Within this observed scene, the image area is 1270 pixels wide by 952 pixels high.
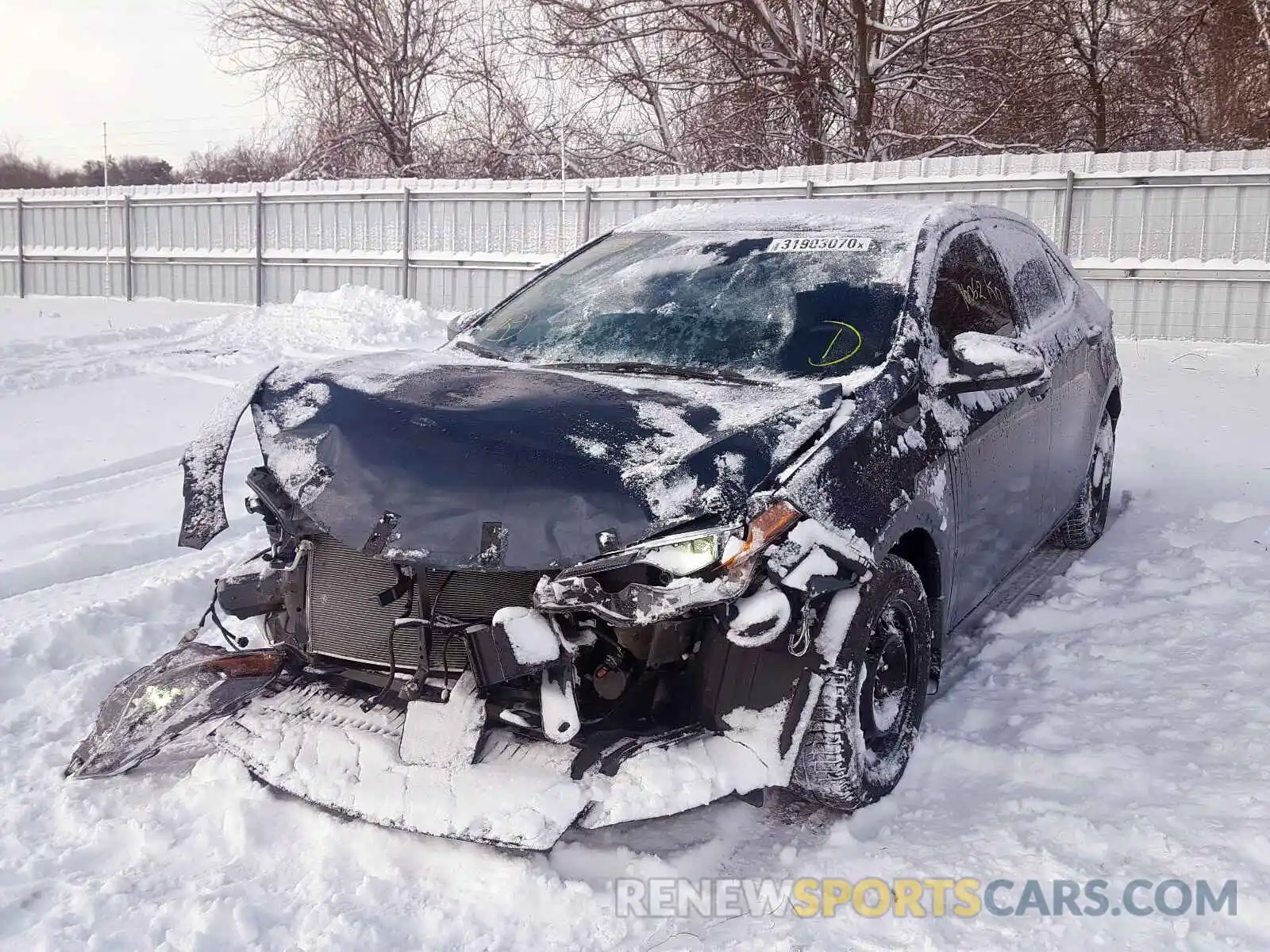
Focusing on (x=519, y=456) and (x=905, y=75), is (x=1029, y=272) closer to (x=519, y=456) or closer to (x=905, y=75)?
(x=519, y=456)

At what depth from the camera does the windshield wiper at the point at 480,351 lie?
3722 millimetres

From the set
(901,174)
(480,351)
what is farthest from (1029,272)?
A: (901,174)

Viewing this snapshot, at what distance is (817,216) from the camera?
4.05m

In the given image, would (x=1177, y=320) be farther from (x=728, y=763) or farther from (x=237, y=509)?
(x=728, y=763)

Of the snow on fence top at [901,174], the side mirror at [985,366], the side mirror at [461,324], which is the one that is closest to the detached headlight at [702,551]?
the side mirror at [985,366]

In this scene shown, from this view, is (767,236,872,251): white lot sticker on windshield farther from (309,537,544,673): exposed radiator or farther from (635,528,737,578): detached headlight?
(309,537,544,673): exposed radiator

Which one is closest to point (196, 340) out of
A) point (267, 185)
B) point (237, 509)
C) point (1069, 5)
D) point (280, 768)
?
point (267, 185)

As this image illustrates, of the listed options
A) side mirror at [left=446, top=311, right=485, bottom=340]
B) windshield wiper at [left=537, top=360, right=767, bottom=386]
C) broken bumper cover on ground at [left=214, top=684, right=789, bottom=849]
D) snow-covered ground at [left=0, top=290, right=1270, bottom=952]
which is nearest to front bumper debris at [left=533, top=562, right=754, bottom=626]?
broken bumper cover on ground at [left=214, top=684, right=789, bottom=849]

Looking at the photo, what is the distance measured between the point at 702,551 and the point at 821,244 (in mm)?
1744

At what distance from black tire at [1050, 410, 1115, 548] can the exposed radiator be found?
10.5 feet

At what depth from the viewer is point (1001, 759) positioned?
315 centimetres

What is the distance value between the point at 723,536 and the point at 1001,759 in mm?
1308

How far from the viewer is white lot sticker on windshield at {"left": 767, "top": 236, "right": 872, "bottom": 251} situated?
12.3 feet

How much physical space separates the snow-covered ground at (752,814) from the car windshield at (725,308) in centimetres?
128
